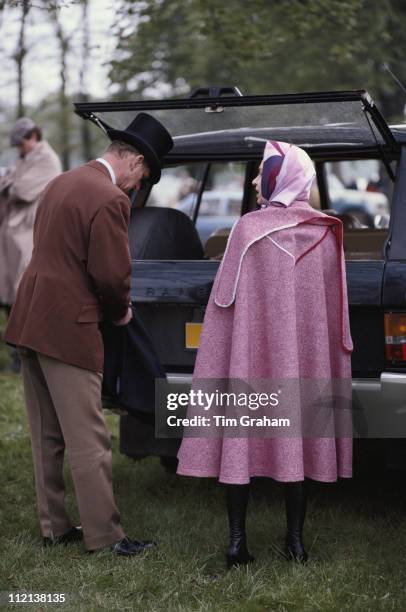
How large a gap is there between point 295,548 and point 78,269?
152 centimetres

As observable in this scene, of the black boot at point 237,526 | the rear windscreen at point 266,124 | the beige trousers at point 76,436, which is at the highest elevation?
the rear windscreen at point 266,124

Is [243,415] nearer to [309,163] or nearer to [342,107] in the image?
[309,163]

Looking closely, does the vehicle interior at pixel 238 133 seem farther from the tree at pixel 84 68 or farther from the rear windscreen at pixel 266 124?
the tree at pixel 84 68

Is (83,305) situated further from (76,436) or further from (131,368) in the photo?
(76,436)

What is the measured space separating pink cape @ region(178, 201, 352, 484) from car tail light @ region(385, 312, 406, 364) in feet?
0.64

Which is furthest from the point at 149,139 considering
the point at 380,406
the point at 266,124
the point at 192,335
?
the point at 380,406

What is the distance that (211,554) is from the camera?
179 inches

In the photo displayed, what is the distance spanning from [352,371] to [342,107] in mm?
1182

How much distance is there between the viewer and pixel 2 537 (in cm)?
486

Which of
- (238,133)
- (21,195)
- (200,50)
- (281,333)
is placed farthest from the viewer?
(200,50)

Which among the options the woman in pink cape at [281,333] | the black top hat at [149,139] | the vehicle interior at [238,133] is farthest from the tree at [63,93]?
the woman in pink cape at [281,333]

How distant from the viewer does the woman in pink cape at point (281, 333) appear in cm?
423

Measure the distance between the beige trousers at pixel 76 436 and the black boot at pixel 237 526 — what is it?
55 cm

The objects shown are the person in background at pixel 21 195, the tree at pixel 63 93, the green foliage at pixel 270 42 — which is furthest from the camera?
the tree at pixel 63 93
